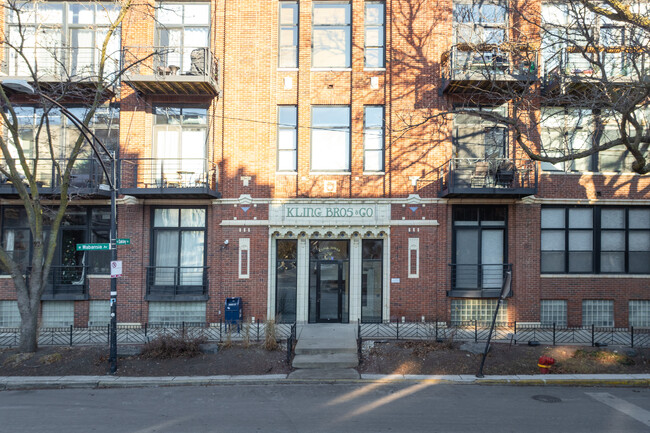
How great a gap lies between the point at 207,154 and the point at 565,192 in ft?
44.4

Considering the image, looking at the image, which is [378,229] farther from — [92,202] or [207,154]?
[92,202]

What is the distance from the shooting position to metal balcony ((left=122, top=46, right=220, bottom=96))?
48.8ft

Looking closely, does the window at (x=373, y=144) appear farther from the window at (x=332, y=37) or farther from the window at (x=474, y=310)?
the window at (x=474, y=310)

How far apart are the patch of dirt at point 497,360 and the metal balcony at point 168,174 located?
8.21 metres

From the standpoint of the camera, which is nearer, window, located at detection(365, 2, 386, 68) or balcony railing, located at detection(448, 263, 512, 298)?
balcony railing, located at detection(448, 263, 512, 298)

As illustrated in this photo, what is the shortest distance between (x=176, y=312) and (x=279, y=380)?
6773mm

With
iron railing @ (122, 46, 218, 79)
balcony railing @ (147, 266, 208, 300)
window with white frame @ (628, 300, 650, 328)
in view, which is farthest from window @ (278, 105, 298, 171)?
window with white frame @ (628, 300, 650, 328)

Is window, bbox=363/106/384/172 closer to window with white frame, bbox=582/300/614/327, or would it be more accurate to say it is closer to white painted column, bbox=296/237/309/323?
white painted column, bbox=296/237/309/323

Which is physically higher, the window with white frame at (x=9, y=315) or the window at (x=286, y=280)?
the window at (x=286, y=280)

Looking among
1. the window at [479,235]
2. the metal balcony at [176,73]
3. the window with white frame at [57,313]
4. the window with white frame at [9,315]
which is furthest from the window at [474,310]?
the window with white frame at [9,315]

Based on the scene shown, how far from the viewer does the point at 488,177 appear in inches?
609

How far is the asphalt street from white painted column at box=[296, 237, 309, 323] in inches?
207

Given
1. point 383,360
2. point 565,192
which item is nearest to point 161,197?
point 383,360

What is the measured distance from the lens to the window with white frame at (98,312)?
51.9ft
